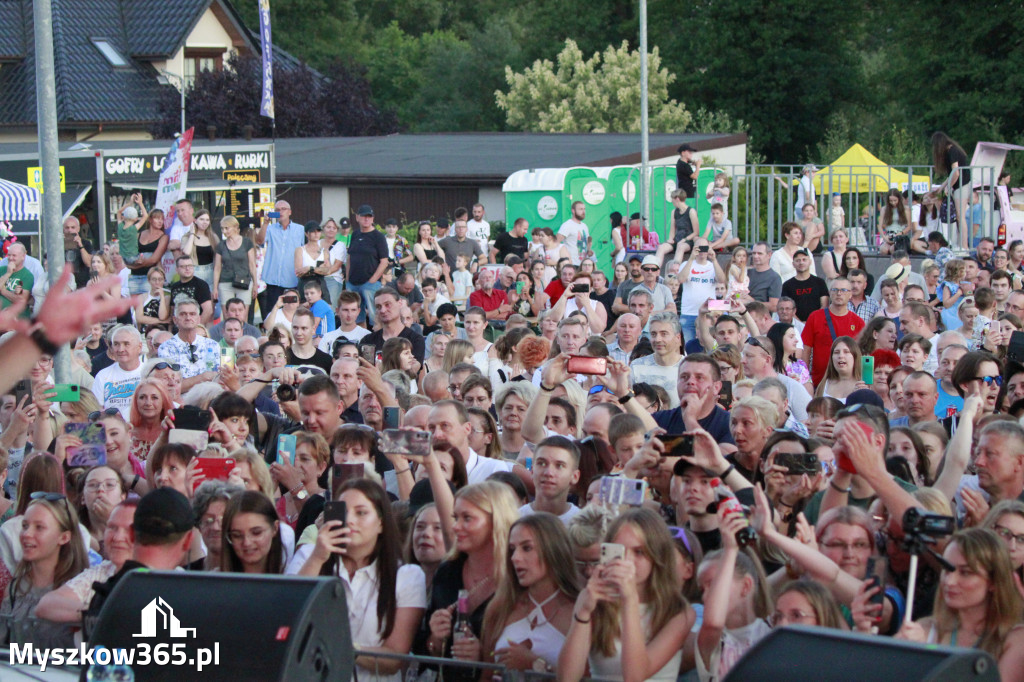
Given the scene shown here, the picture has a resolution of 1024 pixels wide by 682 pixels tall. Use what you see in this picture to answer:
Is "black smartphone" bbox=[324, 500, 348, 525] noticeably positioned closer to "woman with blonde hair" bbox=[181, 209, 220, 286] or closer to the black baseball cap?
the black baseball cap

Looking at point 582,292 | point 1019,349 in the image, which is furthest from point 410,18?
point 1019,349

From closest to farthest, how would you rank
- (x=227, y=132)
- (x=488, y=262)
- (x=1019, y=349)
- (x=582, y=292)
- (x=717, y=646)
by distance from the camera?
(x=717, y=646) < (x=1019, y=349) < (x=582, y=292) < (x=488, y=262) < (x=227, y=132)

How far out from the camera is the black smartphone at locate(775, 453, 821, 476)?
572 cm

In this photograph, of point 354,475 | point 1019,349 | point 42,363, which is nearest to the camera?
point 354,475

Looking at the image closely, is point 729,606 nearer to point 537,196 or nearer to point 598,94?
point 537,196

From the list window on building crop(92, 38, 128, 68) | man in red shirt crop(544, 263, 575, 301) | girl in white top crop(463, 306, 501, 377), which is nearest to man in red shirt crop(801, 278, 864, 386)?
girl in white top crop(463, 306, 501, 377)

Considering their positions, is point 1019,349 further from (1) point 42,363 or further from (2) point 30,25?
(2) point 30,25

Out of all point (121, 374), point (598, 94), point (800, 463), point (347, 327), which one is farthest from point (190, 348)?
point (598, 94)

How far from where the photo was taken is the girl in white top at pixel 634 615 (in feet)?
15.2

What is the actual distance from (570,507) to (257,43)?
4841 cm

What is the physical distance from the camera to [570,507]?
6145mm

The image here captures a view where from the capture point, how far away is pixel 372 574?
18.0ft

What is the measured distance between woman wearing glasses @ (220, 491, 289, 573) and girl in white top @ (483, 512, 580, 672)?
1093 mm

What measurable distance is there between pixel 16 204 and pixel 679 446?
13581 millimetres
